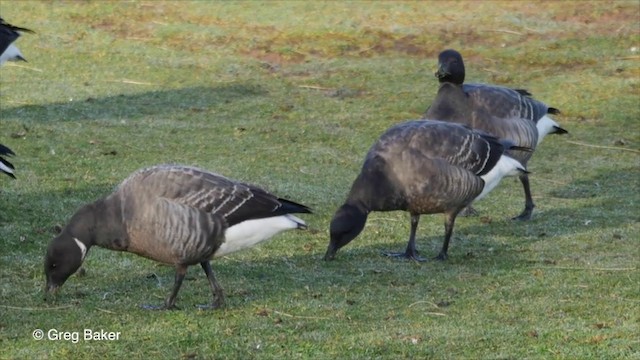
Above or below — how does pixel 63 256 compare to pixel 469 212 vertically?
above

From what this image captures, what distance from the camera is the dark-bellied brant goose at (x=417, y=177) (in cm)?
1081

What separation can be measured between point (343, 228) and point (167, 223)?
242 cm

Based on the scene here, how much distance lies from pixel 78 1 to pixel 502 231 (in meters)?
13.7

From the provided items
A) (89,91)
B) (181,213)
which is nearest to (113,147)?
(89,91)

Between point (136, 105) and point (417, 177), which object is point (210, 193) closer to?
point (417, 177)

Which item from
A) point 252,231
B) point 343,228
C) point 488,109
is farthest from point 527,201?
point 252,231

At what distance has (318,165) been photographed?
594 inches

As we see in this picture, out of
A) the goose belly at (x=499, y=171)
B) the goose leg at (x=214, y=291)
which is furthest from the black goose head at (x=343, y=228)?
the goose leg at (x=214, y=291)

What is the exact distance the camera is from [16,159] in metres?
13.9

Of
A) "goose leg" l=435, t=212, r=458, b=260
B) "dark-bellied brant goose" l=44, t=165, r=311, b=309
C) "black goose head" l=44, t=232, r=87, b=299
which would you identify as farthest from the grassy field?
"dark-bellied brant goose" l=44, t=165, r=311, b=309

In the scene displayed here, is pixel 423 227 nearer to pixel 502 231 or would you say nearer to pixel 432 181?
pixel 502 231

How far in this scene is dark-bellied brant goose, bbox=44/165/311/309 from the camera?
855 cm

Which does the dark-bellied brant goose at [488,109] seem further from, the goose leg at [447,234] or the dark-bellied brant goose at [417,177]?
the goose leg at [447,234]

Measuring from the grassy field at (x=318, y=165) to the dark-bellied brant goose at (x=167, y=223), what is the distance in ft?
1.47
